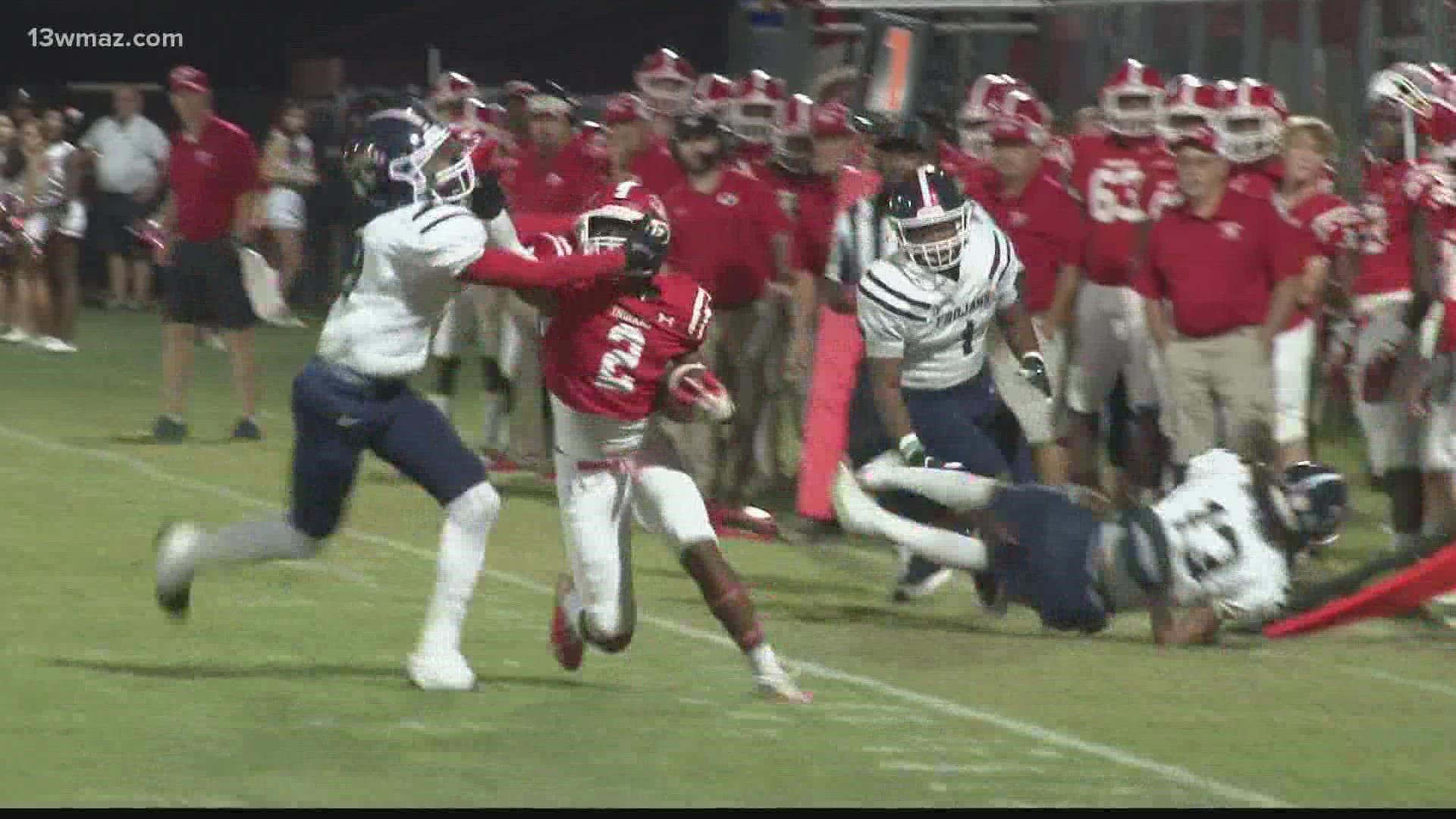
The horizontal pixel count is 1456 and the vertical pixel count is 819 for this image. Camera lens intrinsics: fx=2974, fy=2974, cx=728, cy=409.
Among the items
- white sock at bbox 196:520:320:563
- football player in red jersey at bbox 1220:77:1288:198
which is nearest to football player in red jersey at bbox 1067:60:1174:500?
football player in red jersey at bbox 1220:77:1288:198

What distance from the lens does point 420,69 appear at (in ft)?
102

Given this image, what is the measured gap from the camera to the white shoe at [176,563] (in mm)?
9414

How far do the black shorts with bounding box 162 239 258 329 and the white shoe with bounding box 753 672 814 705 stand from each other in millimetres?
8126

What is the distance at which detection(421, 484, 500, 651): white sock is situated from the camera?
890 cm

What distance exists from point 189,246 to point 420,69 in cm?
1486

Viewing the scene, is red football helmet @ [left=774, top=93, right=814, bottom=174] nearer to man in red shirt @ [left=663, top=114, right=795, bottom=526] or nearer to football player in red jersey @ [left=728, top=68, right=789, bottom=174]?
man in red shirt @ [left=663, top=114, right=795, bottom=526]

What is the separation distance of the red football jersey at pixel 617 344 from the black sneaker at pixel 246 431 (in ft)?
26.2

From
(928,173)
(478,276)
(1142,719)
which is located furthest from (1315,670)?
(478,276)

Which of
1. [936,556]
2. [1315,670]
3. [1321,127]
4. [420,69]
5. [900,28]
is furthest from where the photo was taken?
[420,69]

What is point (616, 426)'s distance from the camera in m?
9.12

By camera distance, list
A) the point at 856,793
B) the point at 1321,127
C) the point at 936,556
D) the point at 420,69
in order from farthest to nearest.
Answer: the point at 420,69, the point at 1321,127, the point at 936,556, the point at 856,793

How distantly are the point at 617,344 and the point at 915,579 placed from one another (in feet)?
8.75

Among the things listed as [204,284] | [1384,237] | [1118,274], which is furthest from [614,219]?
[204,284]

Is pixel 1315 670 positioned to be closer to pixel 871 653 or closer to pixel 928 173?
pixel 871 653
